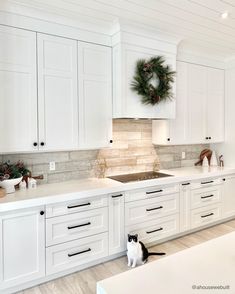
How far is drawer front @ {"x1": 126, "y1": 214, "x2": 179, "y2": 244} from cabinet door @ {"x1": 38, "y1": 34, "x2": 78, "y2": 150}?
1239 millimetres

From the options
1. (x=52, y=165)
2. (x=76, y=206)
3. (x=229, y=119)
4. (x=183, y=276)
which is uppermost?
(x=229, y=119)

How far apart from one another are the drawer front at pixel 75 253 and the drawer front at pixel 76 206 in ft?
1.07

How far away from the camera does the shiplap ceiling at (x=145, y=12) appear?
226 cm

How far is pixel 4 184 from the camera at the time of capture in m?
2.31

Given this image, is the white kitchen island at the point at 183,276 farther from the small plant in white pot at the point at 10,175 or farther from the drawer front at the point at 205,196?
the drawer front at the point at 205,196

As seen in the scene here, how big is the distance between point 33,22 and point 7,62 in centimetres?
49

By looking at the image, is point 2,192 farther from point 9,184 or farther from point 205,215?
point 205,215

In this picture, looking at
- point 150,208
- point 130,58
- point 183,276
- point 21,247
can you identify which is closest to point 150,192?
point 150,208

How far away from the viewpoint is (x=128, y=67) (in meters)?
2.87

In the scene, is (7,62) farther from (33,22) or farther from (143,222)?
(143,222)

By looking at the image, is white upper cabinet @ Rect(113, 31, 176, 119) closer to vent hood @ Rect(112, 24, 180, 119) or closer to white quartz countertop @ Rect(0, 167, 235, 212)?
vent hood @ Rect(112, 24, 180, 119)

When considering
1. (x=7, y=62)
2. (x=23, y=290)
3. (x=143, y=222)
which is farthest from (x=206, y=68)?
(x=23, y=290)

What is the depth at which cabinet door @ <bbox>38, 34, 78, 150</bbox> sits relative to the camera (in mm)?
2494

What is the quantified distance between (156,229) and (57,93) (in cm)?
202
